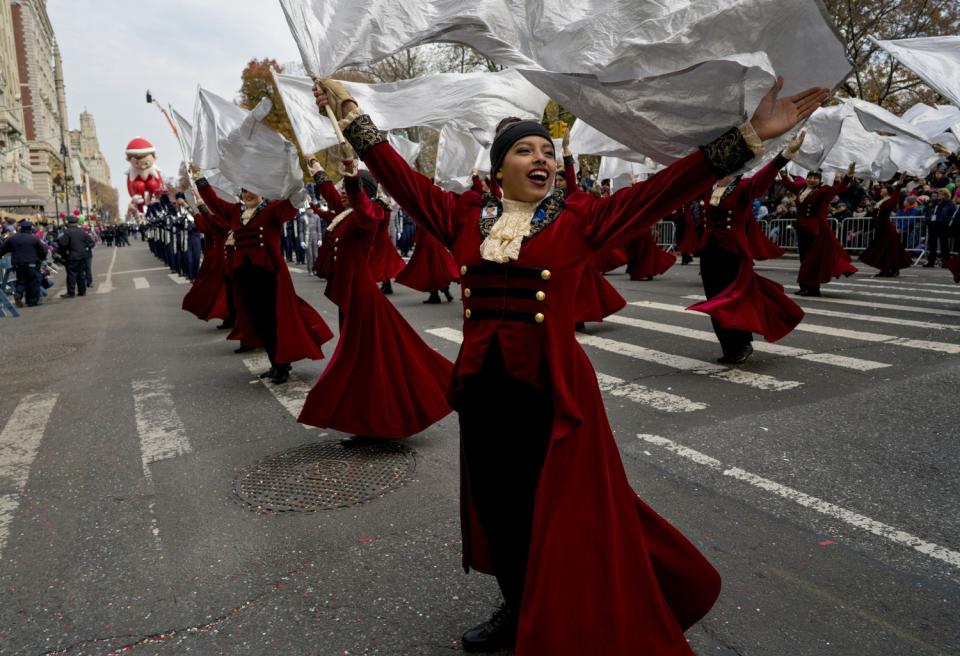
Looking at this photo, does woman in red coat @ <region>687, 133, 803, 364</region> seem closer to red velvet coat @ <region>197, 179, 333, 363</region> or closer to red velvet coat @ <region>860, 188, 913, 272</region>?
red velvet coat @ <region>197, 179, 333, 363</region>

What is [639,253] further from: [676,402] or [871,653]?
[871,653]

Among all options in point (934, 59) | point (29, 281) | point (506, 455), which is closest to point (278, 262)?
point (506, 455)

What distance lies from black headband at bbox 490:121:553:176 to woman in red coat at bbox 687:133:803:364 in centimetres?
518

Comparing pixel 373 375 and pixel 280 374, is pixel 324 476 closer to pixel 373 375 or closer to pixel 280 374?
pixel 373 375

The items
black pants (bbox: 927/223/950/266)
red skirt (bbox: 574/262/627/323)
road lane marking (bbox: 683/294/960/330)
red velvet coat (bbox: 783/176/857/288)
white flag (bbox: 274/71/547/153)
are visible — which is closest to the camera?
white flag (bbox: 274/71/547/153)

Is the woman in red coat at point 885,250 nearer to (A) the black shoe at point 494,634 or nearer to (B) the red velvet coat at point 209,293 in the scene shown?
(B) the red velvet coat at point 209,293

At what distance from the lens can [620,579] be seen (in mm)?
2406

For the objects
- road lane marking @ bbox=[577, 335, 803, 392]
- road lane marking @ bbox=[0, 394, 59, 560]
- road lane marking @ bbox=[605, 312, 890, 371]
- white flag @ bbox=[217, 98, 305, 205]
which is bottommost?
road lane marking @ bbox=[0, 394, 59, 560]

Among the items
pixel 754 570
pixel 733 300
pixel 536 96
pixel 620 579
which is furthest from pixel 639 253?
pixel 620 579

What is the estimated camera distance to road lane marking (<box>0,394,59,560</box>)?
4617mm

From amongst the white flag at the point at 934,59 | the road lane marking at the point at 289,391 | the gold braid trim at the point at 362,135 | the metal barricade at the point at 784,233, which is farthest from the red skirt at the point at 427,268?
the metal barricade at the point at 784,233

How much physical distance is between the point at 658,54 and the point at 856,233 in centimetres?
2058

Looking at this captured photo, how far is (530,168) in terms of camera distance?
2.69 m

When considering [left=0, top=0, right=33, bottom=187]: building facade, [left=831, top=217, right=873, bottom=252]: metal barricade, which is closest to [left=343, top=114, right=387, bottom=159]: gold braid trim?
[left=831, top=217, right=873, bottom=252]: metal barricade
